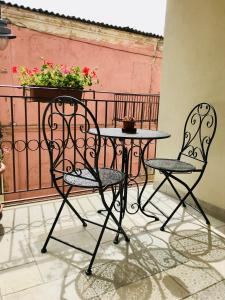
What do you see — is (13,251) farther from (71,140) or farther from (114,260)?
(71,140)

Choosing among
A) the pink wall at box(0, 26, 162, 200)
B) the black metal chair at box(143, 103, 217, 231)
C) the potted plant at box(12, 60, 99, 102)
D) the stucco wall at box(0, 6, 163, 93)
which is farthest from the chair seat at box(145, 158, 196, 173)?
the stucco wall at box(0, 6, 163, 93)

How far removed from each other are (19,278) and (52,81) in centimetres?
163

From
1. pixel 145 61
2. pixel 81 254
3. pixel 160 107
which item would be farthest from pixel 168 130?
pixel 145 61

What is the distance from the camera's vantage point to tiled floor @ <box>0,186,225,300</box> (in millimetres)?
1528

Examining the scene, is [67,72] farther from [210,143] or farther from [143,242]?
[143,242]

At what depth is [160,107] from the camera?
10.3ft

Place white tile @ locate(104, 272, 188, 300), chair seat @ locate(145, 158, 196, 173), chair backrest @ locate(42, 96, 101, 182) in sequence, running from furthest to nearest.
A: chair seat @ locate(145, 158, 196, 173), chair backrest @ locate(42, 96, 101, 182), white tile @ locate(104, 272, 188, 300)

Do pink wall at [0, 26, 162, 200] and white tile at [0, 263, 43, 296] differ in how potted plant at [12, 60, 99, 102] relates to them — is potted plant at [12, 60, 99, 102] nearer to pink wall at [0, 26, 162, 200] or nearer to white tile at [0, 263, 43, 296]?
white tile at [0, 263, 43, 296]

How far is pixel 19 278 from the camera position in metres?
1.60

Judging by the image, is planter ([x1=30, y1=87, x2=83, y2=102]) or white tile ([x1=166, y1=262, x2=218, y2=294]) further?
planter ([x1=30, y1=87, x2=83, y2=102])

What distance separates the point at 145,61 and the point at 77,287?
8793 mm

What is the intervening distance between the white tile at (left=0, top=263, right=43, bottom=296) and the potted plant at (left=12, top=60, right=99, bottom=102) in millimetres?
1444

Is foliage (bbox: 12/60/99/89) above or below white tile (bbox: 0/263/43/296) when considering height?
above

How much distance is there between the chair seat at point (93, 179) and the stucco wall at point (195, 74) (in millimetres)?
1108
